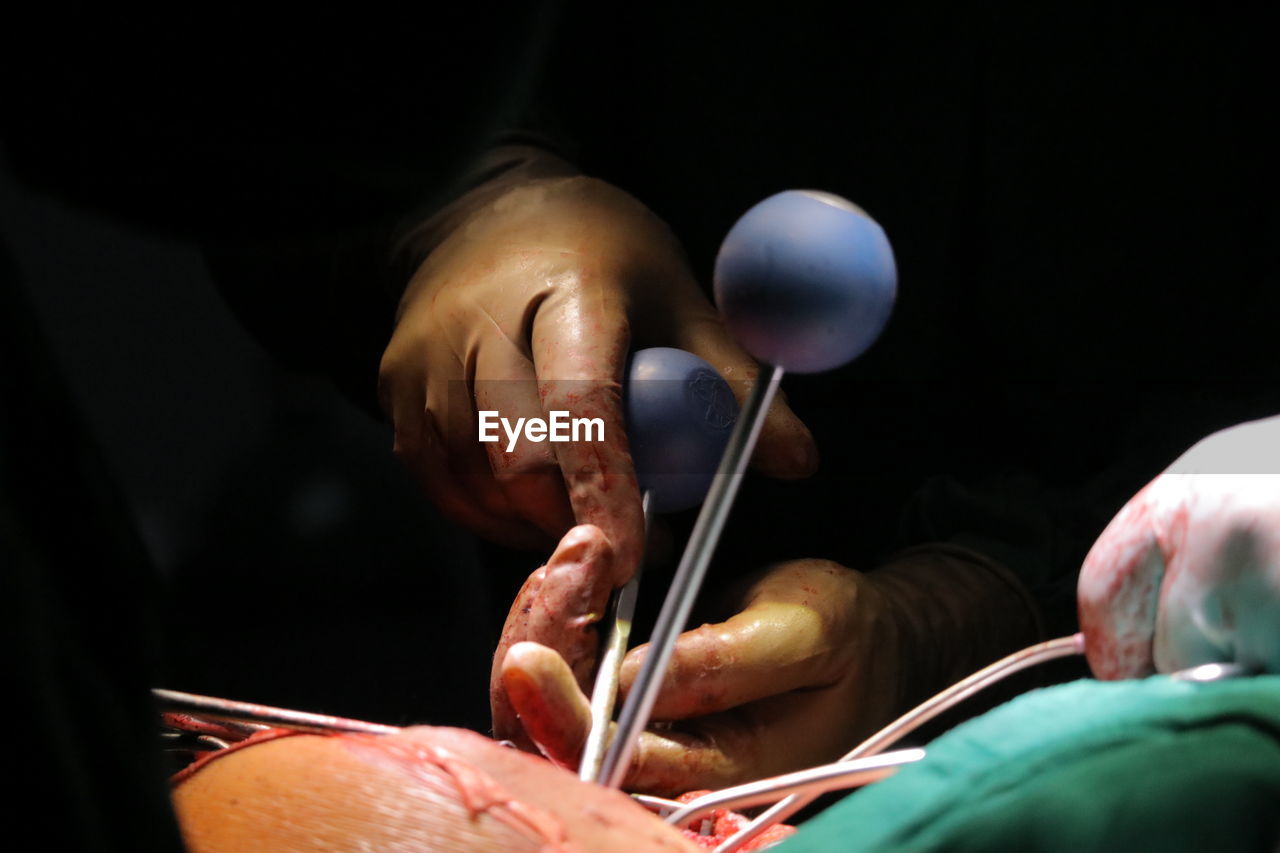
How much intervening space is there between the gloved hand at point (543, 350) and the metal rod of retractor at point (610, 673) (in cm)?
2

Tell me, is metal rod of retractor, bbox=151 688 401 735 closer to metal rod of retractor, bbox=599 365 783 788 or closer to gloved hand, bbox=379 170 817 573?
metal rod of retractor, bbox=599 365 783 788

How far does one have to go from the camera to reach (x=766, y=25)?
88 cm

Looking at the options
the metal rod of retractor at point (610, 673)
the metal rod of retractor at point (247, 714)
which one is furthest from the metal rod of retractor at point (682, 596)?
the metal rod of retractor at point (247, 714)

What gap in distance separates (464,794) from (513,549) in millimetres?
565

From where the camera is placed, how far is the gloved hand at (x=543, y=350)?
2.81ft

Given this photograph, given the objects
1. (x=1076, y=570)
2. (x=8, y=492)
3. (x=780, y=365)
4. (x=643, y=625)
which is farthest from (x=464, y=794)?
(x=1076, y=570)

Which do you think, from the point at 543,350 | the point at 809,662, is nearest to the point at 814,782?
the point at 809,662

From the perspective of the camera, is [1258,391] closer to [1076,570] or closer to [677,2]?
[1076,570]

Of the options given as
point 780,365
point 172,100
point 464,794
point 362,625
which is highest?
point 172,100

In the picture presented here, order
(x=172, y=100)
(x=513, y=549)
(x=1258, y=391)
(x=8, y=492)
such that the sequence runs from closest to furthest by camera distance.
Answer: (x=8, y=492) → (x=172, y=100) → (x=1258, y=391) → (x=513, y=549)

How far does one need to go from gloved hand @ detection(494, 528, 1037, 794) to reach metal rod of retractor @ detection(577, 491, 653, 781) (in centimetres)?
3

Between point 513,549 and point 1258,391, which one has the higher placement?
point 1258,391

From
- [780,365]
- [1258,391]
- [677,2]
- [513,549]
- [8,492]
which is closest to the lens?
[8,492]

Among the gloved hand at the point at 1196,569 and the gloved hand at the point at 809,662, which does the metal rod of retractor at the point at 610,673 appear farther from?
the gloved hand at the point at 1196,569
